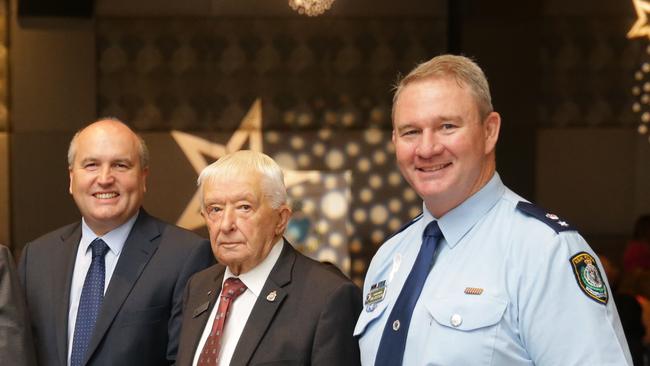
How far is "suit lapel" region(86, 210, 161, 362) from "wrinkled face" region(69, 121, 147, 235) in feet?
0.22

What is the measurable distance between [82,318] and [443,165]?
1.46m

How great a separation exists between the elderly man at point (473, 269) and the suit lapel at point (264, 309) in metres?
0.34

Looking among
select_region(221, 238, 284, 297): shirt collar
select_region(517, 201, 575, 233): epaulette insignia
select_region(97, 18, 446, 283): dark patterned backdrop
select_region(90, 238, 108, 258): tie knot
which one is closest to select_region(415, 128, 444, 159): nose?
select_region(517, 201, 575, 233): epaulette insignia

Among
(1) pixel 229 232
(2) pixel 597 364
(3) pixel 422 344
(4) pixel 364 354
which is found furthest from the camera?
(1) pixel 229 232

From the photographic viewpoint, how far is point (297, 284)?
2875mm

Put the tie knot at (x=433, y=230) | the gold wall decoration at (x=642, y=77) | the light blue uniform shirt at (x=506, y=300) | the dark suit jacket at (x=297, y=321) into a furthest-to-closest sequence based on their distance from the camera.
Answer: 1. the gold wall decoration at (x=642, y=77)
2. the dark suit jacket at (x=297, y=321)
3. the tie knot at (x=433, y=230)
4. the light blue uniform shirt at (x=506, y=300)

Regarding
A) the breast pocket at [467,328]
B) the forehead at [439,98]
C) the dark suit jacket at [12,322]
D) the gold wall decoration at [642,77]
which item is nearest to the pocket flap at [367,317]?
the breast pocket at [467,328]

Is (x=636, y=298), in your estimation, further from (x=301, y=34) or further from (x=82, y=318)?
(x=82, y=318)

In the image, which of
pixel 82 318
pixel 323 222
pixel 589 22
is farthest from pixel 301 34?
pixel 82 318

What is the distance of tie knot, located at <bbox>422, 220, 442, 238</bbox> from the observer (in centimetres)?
244

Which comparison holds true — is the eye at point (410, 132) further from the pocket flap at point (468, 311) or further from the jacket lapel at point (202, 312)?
the jacket lapel at point (202, 312)

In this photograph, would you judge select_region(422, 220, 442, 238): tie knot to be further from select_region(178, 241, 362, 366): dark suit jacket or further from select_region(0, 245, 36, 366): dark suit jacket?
select_region(0, 245, 36, 366): dark suit jacket

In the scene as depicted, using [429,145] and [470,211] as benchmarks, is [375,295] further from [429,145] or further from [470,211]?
[429,145]

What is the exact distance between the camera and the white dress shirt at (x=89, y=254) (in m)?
3.35
